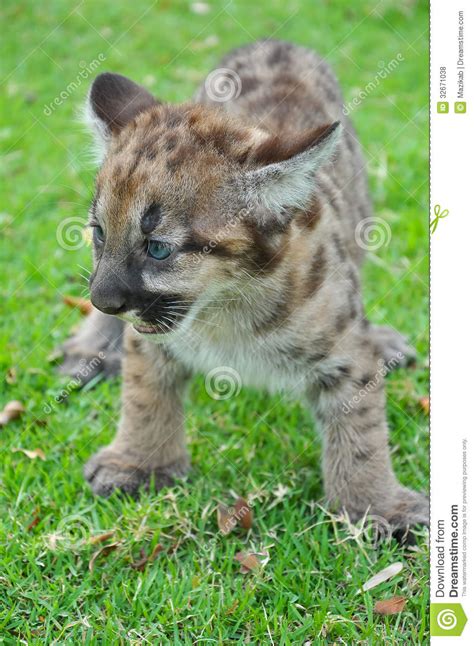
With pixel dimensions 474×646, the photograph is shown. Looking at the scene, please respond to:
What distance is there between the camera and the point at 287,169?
398 cm

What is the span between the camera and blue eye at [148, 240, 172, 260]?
13.0 ft

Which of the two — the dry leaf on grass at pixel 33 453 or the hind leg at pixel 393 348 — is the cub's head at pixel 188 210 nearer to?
the dry leaf on grass at pixel 33 453

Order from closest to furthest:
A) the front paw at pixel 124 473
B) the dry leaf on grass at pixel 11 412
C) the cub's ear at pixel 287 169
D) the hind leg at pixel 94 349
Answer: the cub's ear at pixel 287 169
the front paw at pixel 124 473
the dry leaf on grass at pixel 11 412
the hind leg at pixel 94 349

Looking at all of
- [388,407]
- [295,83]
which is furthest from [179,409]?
[295,83]

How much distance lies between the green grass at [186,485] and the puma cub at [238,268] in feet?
0.98

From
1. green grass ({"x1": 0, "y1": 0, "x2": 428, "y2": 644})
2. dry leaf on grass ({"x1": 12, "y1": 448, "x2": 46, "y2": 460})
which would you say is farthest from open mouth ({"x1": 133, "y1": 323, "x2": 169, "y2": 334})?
dry leaf on grass ({"x1": 12, "y1": 448, "x2": 46, "y2": 460})

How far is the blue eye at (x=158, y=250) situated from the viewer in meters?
3.97

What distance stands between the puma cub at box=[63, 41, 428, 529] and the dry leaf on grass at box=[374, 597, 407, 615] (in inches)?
24.1

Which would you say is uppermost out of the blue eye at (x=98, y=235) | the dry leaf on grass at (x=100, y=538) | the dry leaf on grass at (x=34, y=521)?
the blue eye at (x=98, y=235)

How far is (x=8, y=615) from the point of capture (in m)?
4.01

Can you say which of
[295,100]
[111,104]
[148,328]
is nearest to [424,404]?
[295,100]

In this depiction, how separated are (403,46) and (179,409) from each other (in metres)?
7.54

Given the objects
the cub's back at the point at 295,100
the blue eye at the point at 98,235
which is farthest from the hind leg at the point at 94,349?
the blue eye at the point at 98,235
